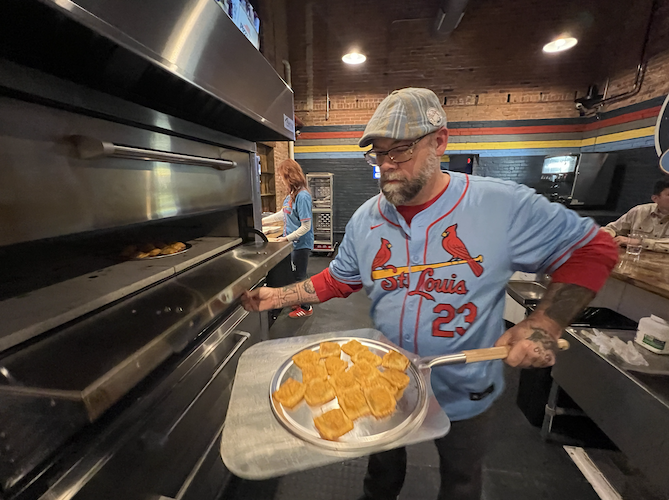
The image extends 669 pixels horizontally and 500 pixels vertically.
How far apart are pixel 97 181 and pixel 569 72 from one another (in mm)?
8562

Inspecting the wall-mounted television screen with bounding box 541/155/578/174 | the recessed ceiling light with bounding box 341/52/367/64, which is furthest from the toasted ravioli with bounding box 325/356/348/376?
the wall-mounted television screen with bounding box 541/155/578/174

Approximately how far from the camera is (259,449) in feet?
2.49

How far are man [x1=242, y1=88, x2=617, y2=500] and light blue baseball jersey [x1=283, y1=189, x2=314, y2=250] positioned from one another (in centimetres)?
256

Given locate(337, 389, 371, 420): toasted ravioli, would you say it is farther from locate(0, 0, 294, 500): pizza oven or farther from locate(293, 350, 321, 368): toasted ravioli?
locate(0, 0, 294, 500): pizza oven

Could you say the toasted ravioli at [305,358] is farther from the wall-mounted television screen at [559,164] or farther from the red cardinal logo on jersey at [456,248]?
the wall-mounted television screen at [559,164]

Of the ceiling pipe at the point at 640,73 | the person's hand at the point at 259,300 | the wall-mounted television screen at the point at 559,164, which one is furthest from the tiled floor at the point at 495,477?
the ceiling pipe at the point at 640,73

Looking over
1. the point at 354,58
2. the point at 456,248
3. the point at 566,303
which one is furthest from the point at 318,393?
the point at 354,58

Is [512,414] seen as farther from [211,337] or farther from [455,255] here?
[211,337]

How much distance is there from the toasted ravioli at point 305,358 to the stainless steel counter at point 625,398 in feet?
5.39

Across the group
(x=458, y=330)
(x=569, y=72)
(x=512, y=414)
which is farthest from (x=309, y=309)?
(x=569, y=72)

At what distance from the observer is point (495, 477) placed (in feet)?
5.71

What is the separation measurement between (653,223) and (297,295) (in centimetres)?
408

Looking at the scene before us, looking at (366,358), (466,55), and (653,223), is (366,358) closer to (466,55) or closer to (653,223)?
(653,223)

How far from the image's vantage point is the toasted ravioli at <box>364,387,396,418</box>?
0.91 metres
